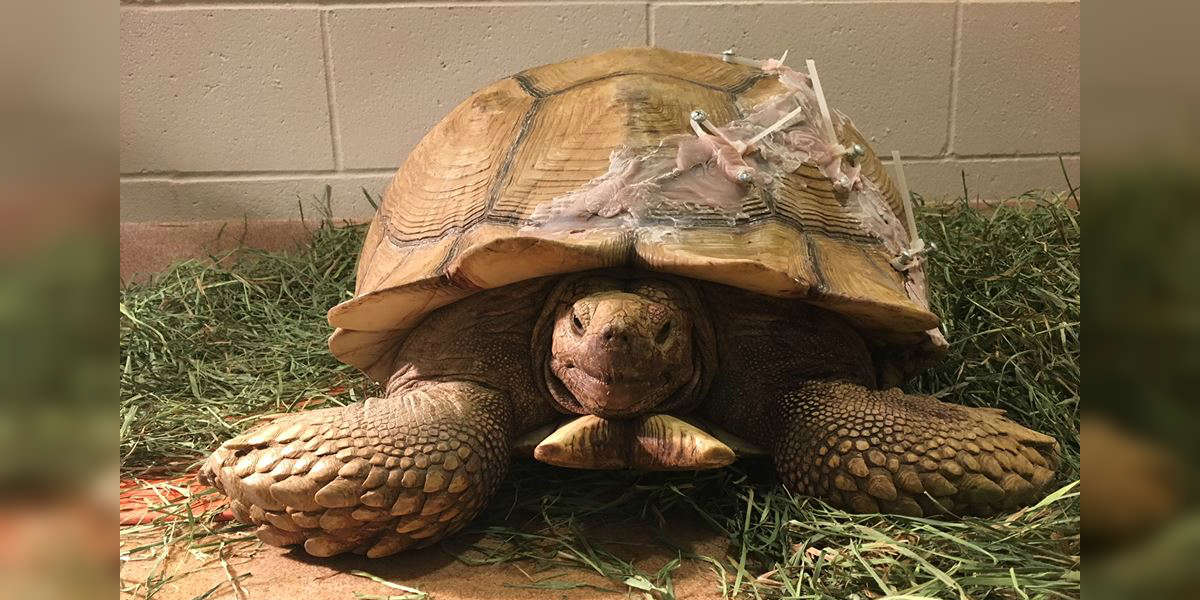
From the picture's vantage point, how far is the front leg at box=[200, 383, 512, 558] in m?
1.75

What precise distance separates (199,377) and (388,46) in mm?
1846

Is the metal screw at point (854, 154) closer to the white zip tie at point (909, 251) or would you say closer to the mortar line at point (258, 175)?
the white zip tie at point (909, 251)

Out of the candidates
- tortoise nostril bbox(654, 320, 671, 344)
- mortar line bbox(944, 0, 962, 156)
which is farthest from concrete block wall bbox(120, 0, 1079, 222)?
tortoise nostril bbox(654, 320, 671, 344)

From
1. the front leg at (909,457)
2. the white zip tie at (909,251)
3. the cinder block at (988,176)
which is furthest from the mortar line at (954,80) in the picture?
the front leg at (909,457)

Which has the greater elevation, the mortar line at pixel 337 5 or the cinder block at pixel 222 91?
the mortar line at pixel 337 5

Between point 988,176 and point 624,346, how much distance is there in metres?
3.35

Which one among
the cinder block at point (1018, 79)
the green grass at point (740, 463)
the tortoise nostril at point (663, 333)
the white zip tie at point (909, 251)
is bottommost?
the green grass at point (740, 463)

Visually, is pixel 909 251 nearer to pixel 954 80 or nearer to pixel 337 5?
pixel 954 80

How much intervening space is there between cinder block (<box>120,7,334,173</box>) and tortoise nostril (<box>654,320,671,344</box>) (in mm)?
2873

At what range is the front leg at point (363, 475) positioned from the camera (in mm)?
1748

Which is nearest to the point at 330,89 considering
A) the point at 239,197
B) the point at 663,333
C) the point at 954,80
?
the point at 239,197

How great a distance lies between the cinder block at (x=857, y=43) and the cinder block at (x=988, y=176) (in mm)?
284

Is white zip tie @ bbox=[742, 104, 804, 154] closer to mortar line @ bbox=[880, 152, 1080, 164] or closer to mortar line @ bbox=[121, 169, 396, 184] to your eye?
mortar line @ bbox=[880, 152, 1080, 164]
